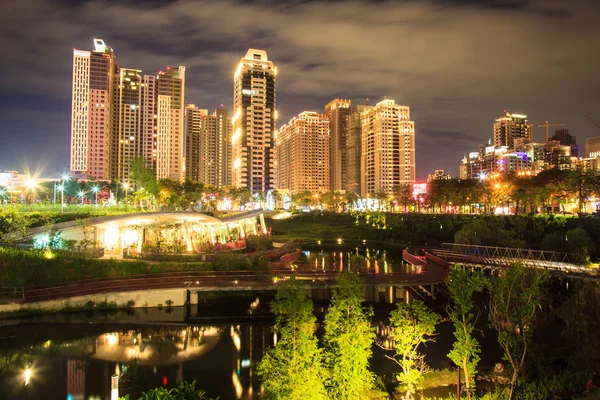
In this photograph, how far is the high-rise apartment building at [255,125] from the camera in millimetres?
152750

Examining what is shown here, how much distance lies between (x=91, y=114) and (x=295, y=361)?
157386 mm

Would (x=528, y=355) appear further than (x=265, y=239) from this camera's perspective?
No

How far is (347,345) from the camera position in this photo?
481 inches

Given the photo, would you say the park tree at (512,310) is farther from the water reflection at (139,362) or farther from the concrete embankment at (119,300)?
the concrete embankment at (119,300)

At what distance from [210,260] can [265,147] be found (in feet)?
402

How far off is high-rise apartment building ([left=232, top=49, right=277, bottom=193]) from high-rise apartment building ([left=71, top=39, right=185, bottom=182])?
2978 cm

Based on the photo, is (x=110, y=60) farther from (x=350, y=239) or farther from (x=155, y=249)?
(x=155, y=249)

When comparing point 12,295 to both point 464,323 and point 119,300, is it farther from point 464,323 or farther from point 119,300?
point 464,323

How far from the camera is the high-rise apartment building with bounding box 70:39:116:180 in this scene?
14450 centimetres

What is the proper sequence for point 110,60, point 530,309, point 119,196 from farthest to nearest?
point 110,60 → point 119,196 → point 530,309

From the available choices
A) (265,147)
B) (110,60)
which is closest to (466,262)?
(265,147)

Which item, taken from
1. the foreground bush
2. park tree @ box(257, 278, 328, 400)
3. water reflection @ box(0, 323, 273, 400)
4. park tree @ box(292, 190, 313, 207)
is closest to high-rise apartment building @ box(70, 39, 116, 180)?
park tree @ box(292, 190, 313, 207)

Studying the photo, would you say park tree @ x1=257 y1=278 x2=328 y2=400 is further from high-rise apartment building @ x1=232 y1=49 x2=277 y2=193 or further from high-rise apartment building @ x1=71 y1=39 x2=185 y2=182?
high-rise apartment building @ x1=232 y1=49 x2=277 y2=193

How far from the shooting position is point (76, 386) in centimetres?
1742
